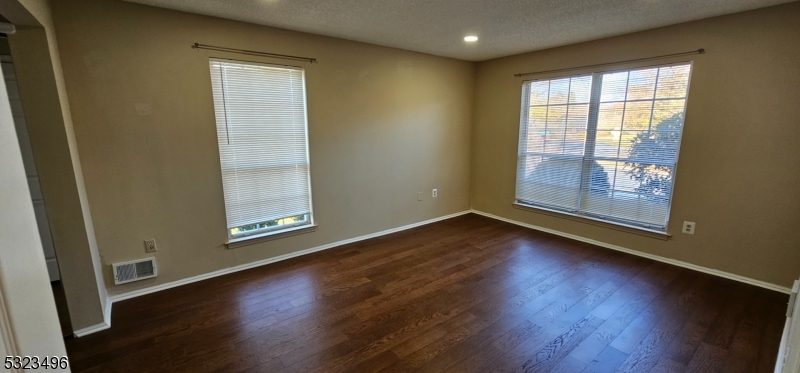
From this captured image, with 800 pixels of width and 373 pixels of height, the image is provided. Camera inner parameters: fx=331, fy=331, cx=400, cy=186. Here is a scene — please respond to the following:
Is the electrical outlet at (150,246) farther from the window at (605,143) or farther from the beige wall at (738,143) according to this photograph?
the beige wall at (738,143)

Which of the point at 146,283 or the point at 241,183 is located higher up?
the point at 241,183

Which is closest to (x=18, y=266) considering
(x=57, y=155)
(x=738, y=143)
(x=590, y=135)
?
(x=57, y=155)

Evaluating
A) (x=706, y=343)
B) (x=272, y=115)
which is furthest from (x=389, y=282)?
(x=706, y=343)

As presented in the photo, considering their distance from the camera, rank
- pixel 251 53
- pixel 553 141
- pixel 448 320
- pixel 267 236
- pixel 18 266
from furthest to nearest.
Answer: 1. pixel 553 141
2. pixel 267 236
3. pixel 251 53
4. pixel 448 320
5. pixel 18 266

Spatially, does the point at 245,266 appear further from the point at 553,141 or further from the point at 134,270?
the point at 553,141

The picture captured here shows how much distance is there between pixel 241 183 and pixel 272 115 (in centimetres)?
70

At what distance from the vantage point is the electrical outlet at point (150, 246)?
105 inches

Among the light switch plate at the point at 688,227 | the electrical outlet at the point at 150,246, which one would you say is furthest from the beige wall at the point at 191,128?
the light switch plate at the point at 688,227

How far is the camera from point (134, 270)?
A: 264cm

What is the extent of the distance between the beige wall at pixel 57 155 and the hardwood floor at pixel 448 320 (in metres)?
0.32

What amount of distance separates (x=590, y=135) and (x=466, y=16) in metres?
2.04

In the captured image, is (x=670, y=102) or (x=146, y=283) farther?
(x=670, y=102)

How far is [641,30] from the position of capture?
311 centimetres

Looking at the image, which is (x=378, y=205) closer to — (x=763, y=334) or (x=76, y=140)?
(x=76, y=140)
